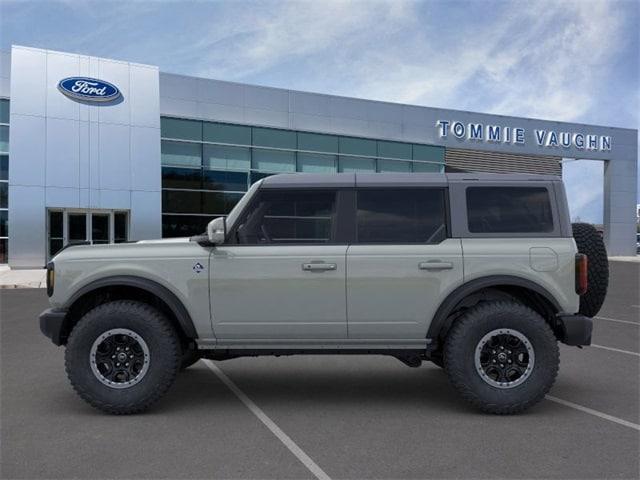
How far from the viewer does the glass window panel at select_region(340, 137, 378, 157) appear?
96.7ft

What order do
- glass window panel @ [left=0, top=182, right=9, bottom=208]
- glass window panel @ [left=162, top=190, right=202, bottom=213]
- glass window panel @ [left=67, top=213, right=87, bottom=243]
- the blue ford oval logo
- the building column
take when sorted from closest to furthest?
1. the blue ford oval logo
2. glass window panel @ [left=0, top=182, right=9, bottom=208]
3. glass window panel @ [left=67, top=213, right=87, bottom=243]
4. glass window panel @ [left=162, top=190, right=202, bottom=213]
5. the building column

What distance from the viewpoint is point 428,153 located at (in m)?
31.6

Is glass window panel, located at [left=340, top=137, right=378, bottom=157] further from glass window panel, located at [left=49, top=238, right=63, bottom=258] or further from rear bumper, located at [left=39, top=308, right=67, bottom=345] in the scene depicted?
rear bumper, located at [left=39, top=308, right=67, bottom=345]

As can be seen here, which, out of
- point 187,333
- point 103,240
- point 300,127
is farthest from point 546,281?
point 300,127

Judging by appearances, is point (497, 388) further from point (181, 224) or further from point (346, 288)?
point (181, 224)

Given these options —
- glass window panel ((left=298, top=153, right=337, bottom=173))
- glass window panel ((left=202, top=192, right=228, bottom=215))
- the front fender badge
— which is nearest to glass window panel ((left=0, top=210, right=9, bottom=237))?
glass window panel ((left=202, top=192, right=228, bottom=215))

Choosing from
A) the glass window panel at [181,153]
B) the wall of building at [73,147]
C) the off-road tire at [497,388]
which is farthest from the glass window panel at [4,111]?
the off-road tire at [497,388]

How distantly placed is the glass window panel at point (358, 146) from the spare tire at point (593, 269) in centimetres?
2429

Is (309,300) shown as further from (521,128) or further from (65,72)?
(521,128)

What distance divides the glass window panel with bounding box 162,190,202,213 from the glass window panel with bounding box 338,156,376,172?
745 centimetres

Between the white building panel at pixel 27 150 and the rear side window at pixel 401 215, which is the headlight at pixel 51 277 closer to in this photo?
the rear side window at pixel 401 215

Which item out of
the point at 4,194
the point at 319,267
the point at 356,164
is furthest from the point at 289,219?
the point at 356,164

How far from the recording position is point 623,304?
1293 centimetres

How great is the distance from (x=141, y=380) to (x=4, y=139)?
22.1 meters
